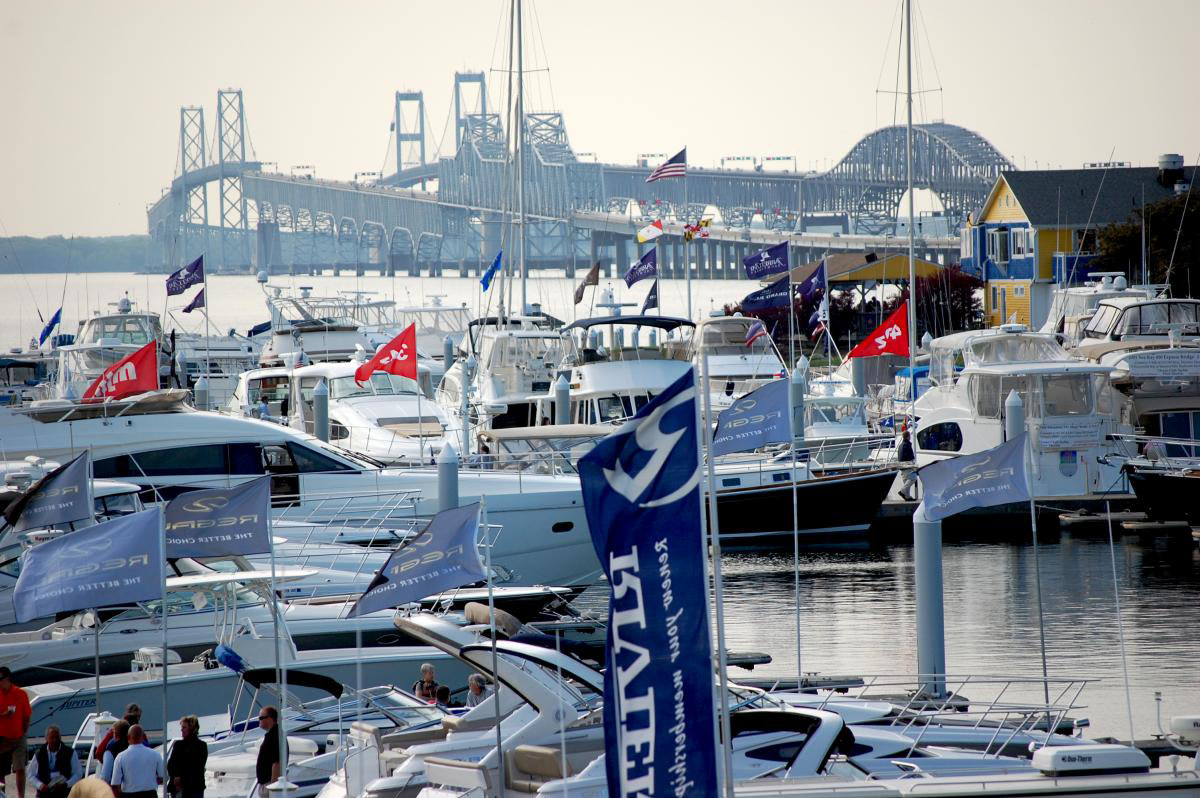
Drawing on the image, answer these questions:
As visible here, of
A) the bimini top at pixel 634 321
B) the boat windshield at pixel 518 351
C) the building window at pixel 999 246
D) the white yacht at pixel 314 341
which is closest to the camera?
the bimini top at pixel 634 321

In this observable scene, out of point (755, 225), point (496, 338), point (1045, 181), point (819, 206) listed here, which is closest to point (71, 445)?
point (496, 338)

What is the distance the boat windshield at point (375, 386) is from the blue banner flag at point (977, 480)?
48.4 feet

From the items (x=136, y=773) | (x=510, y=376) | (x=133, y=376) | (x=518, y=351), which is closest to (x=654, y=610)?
(x=136, y=773)

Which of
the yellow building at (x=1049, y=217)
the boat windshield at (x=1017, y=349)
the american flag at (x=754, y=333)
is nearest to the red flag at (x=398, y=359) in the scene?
the american flag at (x=754, y=333)

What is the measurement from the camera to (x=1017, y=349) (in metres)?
28.0

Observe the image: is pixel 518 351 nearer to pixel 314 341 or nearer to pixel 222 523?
pixel 314 341

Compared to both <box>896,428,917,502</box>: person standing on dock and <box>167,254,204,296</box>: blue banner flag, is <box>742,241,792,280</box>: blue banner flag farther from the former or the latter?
<box>167,254,204,296</box>: blue banner flag

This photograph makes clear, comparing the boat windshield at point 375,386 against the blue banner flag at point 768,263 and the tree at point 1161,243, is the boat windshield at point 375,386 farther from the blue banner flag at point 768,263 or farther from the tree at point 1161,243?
the tree at point 1161,243

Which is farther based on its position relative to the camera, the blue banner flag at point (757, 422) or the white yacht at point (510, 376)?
the white yacht at point (510, 376)

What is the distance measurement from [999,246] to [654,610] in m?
54.3

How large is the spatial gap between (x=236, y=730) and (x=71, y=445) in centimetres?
735

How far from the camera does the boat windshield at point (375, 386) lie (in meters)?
26.7

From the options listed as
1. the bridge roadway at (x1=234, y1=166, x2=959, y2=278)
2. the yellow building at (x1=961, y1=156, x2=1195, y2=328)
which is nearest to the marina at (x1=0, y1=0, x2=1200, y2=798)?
the yellow building at (x1=961, y1=156, x2=1195, y2=328)

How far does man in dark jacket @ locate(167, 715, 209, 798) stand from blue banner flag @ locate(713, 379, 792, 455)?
795cm
